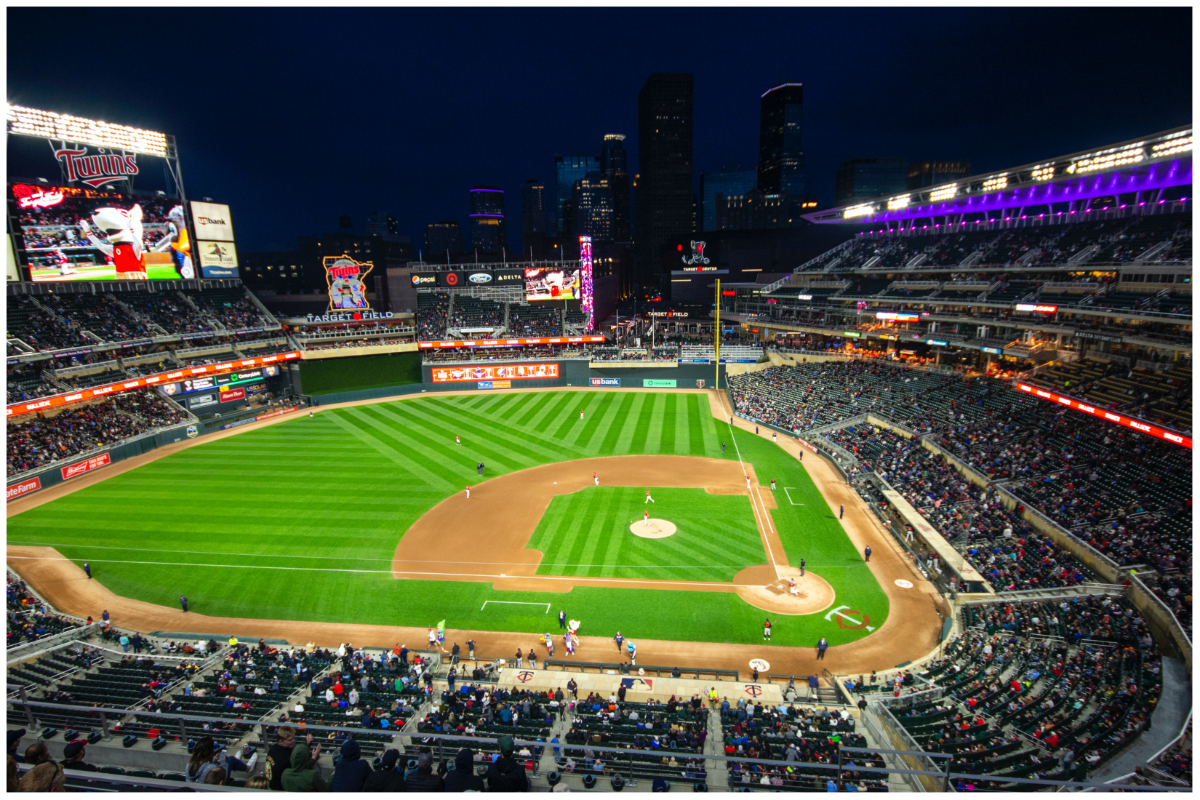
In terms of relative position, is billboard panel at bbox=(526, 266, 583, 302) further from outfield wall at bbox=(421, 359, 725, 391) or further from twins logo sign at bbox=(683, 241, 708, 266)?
twins logo sign at bbox=(683, 241, 708, 266)

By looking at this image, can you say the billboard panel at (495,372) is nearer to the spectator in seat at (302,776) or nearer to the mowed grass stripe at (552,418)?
the mowed grass stripe at (552,418)

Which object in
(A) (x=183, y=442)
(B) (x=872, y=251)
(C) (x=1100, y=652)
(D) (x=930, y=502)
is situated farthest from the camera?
(B) (x=872, y=251)

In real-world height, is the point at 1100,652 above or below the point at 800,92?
below

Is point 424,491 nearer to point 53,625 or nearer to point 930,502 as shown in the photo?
point 53,625

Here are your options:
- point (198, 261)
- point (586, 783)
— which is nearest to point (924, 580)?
point (586, 783)

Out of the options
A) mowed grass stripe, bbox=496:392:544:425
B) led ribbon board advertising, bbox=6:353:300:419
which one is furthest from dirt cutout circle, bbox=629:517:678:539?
led ribbon board advertising, bbox=6:353:300:419

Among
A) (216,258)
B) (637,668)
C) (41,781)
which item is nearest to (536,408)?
(216,258)

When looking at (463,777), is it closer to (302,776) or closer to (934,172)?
(302,776)

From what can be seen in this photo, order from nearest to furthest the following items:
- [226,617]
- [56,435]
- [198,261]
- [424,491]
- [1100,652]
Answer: [1100,652] → [226,617] → [424,491] → [56,435] → [198,261]
